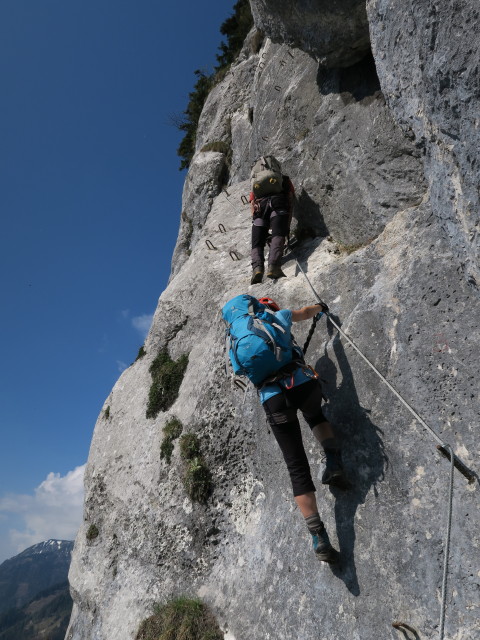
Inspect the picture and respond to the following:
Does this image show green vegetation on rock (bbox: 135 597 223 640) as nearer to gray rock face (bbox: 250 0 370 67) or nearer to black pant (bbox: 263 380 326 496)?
black pant (bbox: 263 380 326 496)

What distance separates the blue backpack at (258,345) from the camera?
6254 millimetres

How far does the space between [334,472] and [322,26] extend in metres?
10.4

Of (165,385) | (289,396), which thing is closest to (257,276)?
(165,385)

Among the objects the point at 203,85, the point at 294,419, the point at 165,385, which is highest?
the point at 203,85

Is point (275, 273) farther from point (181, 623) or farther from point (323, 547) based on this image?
point (181, 623)

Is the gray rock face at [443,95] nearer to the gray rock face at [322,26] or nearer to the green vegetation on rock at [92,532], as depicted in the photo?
the gray rock face at [322,26]

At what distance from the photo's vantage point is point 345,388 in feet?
23.3

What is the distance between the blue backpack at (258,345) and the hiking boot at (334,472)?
1.49 metres

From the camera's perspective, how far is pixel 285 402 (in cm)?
636

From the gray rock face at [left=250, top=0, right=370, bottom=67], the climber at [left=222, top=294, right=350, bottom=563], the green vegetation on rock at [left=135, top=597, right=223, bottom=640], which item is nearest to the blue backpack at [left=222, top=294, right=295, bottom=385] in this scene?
the climber at [left=222, top=294, right=350, bottom=563]

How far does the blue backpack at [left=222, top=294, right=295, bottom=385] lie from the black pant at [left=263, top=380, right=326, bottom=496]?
432mm

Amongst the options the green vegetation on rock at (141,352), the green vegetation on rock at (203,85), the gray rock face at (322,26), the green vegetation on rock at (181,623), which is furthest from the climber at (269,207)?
the green vegetation on rock at (203,85)

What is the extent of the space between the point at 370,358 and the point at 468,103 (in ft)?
12.3

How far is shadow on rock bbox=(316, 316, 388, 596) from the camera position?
19.4ft
